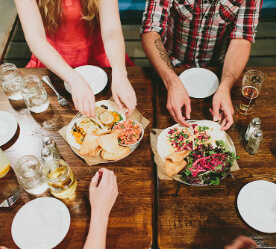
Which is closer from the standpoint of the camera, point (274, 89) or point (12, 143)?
point (12, 143)

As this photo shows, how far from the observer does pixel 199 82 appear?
1.90 m

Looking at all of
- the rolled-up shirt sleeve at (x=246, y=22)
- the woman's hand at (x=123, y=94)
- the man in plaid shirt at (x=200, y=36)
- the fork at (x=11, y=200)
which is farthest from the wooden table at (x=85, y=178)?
the rolled-up shirt sleeve at (x=246, y=22)

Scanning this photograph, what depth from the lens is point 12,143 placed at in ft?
5.44

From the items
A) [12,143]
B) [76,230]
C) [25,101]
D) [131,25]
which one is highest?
[25,101]

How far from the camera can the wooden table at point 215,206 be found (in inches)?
50.8

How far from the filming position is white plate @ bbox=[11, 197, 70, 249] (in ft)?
4.18

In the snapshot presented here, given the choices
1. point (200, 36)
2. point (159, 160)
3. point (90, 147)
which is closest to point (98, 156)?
point (90, 147)

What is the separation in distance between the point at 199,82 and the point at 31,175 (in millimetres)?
A: 1262

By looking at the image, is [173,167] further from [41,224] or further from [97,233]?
[41,224]

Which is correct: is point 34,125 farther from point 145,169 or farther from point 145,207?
point 145,207

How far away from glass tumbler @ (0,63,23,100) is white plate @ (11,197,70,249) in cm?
84

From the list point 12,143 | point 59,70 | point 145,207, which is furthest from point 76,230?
point 59,70

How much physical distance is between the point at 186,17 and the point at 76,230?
1838mm

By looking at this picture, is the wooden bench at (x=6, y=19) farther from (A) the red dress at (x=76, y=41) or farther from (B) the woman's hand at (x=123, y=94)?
(B) the woman's hand at (x=123, y=94)
